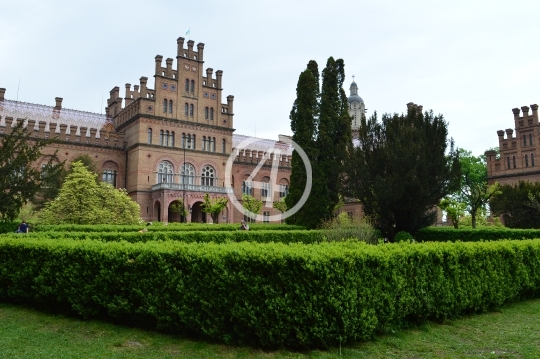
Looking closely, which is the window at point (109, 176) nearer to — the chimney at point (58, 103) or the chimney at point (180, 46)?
the chimney at point (58, 103)

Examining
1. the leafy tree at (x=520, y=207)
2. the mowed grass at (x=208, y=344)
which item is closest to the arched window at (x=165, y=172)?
the leafy tree at (x=520, y=207)

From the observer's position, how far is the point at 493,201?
35.6 meters

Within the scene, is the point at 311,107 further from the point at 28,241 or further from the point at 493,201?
the point at 28,241

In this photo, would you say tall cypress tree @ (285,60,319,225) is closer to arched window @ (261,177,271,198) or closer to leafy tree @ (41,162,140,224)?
leafy tree @ (41,162,140,224)

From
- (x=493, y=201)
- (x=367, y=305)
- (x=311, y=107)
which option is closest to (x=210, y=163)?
(x=311, y=107)

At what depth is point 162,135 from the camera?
142 ft

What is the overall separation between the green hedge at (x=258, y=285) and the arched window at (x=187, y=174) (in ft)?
117

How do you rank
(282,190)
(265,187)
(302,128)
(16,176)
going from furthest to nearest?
(282,190) → (265,187) → (302,128) → (16,176)

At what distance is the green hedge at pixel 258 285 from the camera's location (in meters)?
6.05

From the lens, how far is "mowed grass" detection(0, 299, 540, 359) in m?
5.91

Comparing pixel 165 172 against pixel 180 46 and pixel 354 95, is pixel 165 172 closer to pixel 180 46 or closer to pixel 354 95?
pixel 180 46

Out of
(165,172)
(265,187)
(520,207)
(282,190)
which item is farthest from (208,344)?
(282,190)

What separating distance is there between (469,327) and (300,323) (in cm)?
345

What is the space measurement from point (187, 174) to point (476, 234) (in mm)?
29857
